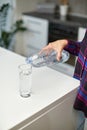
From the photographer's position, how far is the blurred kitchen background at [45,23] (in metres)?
2.85

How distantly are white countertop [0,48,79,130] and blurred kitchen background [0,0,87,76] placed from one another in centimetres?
158

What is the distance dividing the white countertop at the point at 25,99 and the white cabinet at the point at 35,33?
177 cm

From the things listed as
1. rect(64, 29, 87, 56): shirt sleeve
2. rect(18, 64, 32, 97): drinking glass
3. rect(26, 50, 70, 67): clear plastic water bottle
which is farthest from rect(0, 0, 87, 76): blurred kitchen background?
rect(18, 64, 32, 97): drinking glass

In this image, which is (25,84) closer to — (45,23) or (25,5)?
(45,23)

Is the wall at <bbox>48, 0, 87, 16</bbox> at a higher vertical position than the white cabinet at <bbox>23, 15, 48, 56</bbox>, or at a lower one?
higher

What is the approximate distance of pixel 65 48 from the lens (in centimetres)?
125

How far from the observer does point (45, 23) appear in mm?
2971

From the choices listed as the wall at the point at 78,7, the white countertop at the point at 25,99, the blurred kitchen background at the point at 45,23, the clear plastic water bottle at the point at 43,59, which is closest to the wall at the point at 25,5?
the blurred kitchen background at the point at 45,23

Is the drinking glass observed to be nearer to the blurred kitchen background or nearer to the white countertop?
the white countertop

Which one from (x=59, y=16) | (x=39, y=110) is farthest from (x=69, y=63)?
(x=39, y=110)

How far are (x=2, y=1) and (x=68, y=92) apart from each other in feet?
5.05

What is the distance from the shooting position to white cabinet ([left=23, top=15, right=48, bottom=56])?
3.03 m

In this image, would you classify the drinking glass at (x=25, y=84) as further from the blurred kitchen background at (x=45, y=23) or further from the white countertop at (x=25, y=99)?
the blurred kitchen background at (x=45, y=23)

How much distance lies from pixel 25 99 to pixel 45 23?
2156mm
